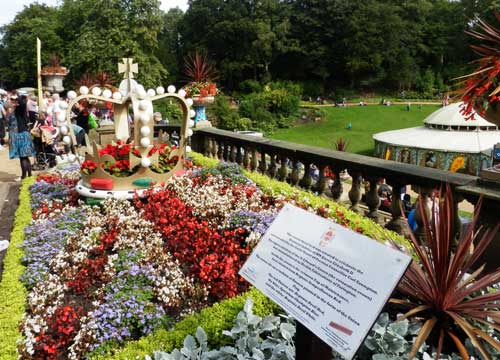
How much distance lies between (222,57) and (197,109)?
176ft

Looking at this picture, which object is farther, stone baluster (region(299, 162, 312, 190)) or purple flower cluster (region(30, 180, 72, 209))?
purple flower cluster (region(30, 180, 72, 209))

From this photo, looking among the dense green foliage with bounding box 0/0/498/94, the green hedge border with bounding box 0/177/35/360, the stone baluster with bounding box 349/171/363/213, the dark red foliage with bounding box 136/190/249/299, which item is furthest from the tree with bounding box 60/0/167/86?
the stone baluster with bounding box 349/171/363/213

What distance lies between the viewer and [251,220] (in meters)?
5.36

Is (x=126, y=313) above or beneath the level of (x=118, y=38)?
beneath

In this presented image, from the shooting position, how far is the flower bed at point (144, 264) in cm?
348

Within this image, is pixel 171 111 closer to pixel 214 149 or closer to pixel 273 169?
pixel 214 149

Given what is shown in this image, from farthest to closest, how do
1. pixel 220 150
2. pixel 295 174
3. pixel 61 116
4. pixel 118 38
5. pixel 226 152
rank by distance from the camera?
pixel 118 38 → pixel 220 150 → pixel 226 152 → pixel 295 174 → pixel 61 116

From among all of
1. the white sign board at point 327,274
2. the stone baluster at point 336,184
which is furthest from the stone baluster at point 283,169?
the white sign board at point 327,274

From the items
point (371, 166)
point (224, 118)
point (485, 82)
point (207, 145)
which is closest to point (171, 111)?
point (224, 118)

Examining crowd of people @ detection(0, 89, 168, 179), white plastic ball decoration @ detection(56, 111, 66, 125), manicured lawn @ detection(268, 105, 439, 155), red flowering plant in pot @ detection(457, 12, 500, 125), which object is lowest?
manicured lawn @ detection(268, 105, 439, 155)

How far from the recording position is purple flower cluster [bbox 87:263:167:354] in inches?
140

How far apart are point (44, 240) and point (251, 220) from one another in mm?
2658

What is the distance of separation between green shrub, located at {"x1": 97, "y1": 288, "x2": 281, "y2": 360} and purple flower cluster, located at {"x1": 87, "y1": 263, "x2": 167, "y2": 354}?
0.19m

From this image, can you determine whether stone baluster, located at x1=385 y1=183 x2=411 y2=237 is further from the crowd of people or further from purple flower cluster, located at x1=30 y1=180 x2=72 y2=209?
purple flower cluster, located at x1=30 y1=180 x2=72 y2=209
